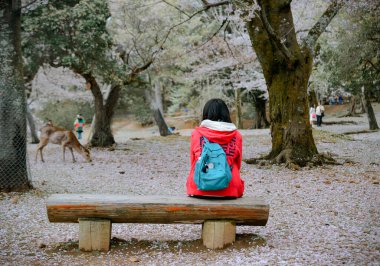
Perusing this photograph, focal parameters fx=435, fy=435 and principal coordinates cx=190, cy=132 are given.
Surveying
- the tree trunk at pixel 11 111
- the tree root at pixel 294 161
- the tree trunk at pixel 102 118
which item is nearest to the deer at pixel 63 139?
the tree trunk at pixel 102 118

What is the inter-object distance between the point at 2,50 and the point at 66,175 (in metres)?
3.76

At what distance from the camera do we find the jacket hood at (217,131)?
4.19 m

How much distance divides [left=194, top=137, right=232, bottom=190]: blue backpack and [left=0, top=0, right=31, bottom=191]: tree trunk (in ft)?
14.8

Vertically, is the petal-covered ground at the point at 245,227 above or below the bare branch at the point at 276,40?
below

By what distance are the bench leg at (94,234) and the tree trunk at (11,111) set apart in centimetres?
378

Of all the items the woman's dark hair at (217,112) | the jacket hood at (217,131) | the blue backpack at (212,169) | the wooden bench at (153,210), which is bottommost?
the wooden bench at (153,210)

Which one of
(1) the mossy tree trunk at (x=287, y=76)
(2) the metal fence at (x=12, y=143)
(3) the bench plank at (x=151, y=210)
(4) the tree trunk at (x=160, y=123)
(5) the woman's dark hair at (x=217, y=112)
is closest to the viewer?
(3) the bench plank at (x=151, y=210)

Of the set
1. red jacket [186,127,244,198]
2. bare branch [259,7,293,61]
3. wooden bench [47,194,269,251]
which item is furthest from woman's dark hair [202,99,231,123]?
bare branch [259,7,293,61]

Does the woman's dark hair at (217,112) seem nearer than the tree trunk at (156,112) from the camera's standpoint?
Yes

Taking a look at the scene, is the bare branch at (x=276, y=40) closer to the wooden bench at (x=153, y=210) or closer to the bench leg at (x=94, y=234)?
the wooden bench at (x=153, y=210)

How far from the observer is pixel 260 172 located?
9734mm

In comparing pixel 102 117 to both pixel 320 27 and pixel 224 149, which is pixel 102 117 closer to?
pixel 320 27

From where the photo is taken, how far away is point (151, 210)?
410 cm

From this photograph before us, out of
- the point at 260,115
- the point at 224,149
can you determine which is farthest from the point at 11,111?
the point at 260,115
